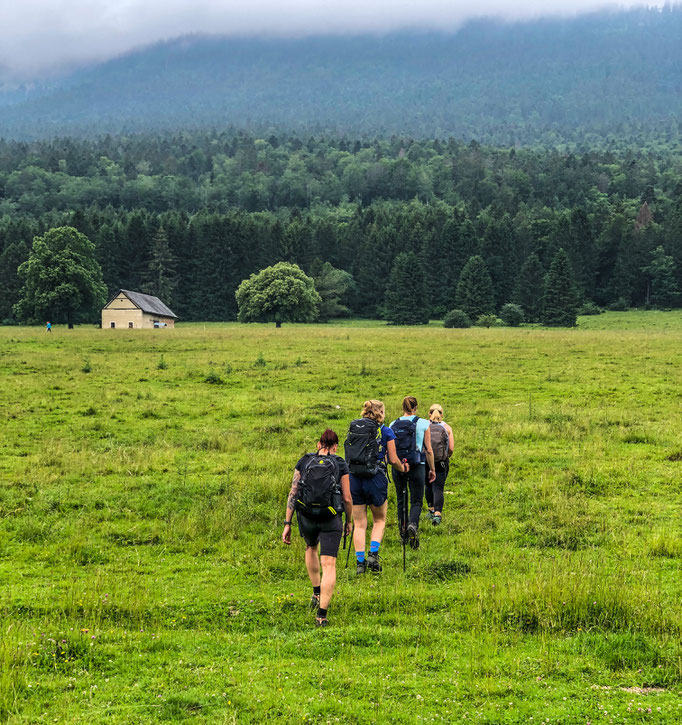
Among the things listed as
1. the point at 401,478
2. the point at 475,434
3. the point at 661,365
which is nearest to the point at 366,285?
the point at 661,365

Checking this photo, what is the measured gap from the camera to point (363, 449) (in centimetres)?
1062

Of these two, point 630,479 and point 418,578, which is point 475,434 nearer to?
point 630,479

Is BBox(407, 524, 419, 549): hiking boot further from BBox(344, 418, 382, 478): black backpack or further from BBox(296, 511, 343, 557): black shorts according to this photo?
BBox(296, 511, 343, 557): black shorts

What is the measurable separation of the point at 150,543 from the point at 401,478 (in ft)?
14.9

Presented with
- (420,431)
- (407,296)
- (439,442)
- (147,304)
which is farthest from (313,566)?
(407,296)

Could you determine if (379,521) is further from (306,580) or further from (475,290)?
(475,290)

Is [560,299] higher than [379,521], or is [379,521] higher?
[379,521]

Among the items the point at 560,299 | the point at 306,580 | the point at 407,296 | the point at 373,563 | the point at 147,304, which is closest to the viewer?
the point at 306,580

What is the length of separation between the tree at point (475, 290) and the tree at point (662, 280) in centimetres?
2378

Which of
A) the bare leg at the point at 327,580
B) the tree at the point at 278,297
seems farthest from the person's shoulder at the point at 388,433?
the tree at the point at 278,297

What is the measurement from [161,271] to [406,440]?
107630mm

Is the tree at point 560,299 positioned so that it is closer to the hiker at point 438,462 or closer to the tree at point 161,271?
the tree at point 161,271

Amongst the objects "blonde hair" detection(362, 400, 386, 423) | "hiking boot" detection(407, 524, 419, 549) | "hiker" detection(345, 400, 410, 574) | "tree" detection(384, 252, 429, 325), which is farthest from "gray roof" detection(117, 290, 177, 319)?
"hiker" detection(345, 400, 410, 574)

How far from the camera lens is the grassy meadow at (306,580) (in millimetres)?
6891
